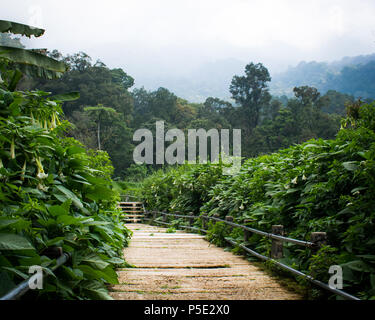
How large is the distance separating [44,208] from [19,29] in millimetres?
3263

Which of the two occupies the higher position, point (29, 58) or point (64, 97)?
point (29, 58)

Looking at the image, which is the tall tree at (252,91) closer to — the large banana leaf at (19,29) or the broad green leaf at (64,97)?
the large banana leaf at (19,29)

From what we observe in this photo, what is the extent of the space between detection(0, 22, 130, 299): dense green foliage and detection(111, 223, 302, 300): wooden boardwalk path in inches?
16.2

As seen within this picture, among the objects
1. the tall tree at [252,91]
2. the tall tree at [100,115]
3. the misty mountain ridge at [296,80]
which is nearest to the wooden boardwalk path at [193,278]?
the tall tree at [100,115]

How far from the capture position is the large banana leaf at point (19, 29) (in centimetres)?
430

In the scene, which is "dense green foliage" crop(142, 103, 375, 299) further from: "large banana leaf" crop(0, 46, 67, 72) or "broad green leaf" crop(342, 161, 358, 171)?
"large banana leaf" crop(0, 46, 67, 72)

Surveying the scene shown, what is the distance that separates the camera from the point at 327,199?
3459 millimetres

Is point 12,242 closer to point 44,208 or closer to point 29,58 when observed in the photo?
point 44,208

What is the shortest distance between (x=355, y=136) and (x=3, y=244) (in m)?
→ 3.12

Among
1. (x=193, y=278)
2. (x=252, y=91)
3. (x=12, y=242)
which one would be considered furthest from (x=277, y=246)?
(x=252, y=91)

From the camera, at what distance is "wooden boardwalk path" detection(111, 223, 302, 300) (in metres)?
2.88

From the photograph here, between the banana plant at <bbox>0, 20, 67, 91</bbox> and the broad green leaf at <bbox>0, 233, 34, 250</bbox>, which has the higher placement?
the banana plant at <bbox>0, 20, 67, 91</bbox>

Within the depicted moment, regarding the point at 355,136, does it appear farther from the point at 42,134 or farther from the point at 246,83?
the point at 246,83

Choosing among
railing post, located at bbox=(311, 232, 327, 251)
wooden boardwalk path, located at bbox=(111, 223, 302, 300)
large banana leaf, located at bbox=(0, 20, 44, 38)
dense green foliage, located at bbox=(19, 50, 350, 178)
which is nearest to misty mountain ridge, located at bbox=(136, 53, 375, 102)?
dense green foliage, located at bbox=(19, 50, 350, 178)
